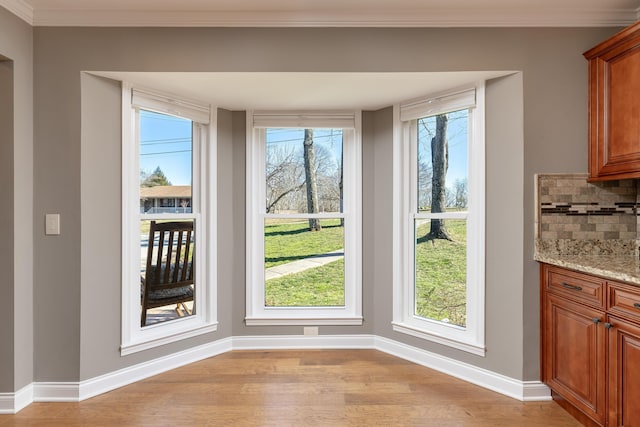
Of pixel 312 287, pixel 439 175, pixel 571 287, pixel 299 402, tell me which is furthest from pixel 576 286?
pixel 312 287

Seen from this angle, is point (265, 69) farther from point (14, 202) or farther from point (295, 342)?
point (295, 342)

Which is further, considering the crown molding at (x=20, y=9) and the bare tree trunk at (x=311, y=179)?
the bare tree trunk at (x=311, y=179)

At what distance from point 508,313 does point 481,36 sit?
5.89 ft

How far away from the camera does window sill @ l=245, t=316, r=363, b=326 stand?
3.27 metres

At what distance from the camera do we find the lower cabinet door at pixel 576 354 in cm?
196

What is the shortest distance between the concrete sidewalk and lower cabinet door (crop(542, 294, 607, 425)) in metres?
1.64

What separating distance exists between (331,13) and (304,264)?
1.99 m

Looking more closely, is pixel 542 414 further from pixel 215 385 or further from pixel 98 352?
pixel 98 352

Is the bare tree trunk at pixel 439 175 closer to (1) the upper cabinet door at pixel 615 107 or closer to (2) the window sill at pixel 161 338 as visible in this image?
(1) the upper cabinet door at pixel 615 107

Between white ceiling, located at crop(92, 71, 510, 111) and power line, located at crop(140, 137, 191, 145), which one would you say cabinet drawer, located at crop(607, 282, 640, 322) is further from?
power line, located at crop(140, 137, 191, 145)

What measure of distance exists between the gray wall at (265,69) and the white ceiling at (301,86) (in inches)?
2.5

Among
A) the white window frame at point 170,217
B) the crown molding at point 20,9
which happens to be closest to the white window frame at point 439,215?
the white window frame at point 170,217

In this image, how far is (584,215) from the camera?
2436 mm

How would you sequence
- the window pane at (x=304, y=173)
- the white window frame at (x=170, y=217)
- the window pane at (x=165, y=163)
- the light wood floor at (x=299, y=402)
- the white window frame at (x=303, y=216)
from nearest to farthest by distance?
the light wood floor at (x=299, y=402) → the white window frame at (x=170, y=217) → the window pane at (x=165, y=163) → the white window frame at (x=303, y=216) → the window pane at (x=304, y=173)
